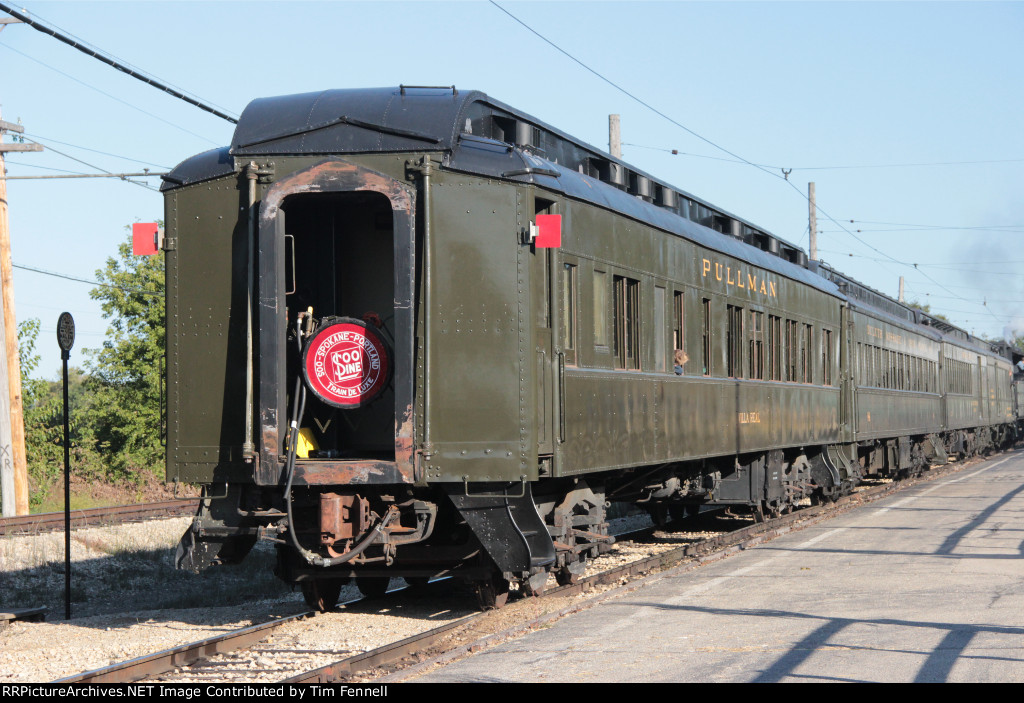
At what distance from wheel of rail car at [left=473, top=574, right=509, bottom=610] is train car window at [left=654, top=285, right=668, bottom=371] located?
2.75 m

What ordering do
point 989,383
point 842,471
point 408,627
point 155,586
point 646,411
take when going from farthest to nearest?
point 989,383
point 842,471
point 155,586
point 646,411
point 408,627

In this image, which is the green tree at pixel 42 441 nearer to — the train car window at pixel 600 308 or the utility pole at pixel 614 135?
the utility pole at pixel 614 135

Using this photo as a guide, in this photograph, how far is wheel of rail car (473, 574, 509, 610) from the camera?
359 inches

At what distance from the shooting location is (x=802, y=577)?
10695 mm

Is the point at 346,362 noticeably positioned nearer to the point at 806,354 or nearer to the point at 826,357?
the point at 806,354

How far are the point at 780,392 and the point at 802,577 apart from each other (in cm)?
491

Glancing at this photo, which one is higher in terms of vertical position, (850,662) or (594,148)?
(594,148)

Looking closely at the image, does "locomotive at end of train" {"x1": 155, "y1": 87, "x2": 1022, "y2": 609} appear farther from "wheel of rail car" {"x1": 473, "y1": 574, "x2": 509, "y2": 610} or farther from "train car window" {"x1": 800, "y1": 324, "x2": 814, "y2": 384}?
"train car window" {"x1": 800, "y1": 324, "x2": 814, "y2": 384}

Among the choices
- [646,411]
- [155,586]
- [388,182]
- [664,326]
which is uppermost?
[388,182]

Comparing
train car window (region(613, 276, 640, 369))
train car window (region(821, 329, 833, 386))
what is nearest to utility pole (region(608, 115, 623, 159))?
train car window (region(821, 329, 833, 386))

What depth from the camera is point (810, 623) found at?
8305 mm

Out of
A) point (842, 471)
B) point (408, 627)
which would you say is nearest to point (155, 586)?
point (408, 627)
